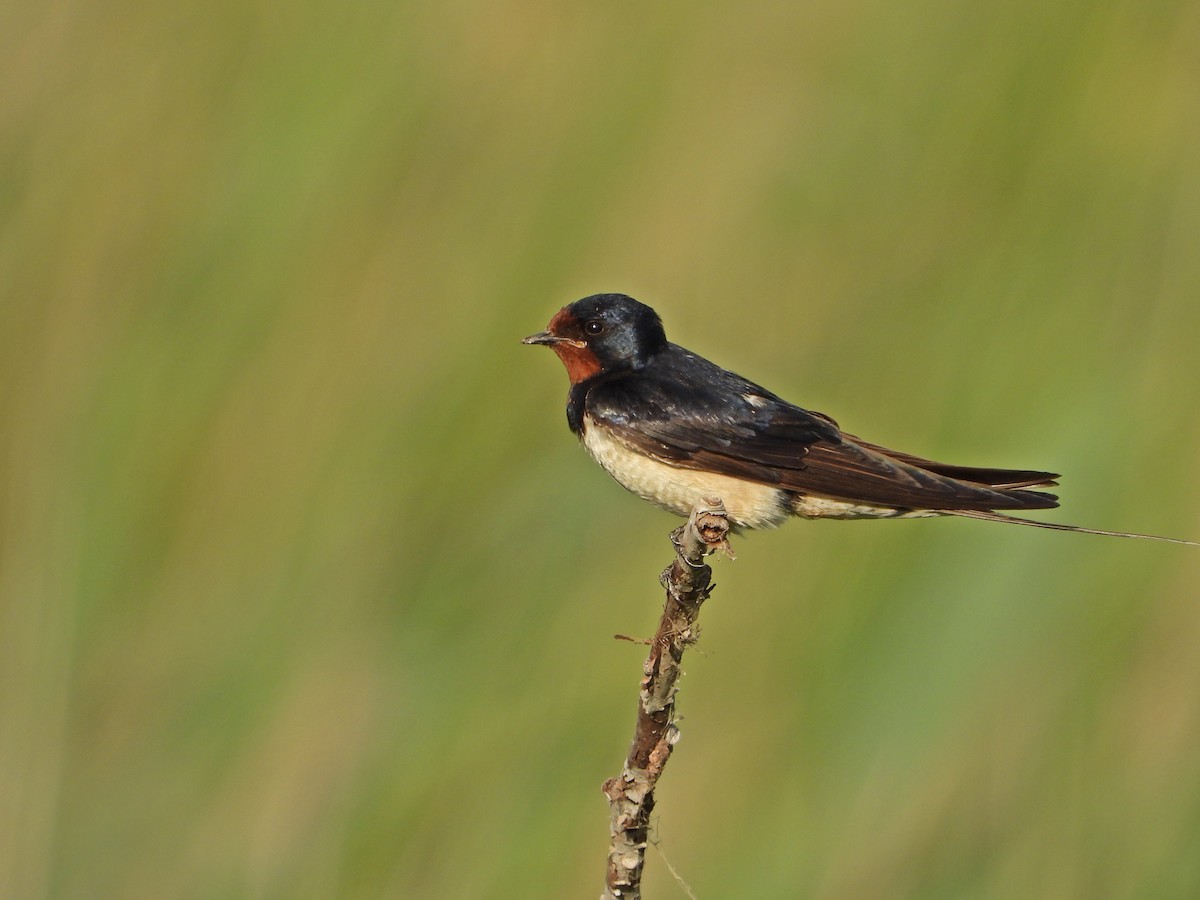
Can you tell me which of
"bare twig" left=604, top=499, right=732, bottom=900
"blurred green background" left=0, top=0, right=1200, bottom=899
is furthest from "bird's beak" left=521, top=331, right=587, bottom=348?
"bare twig" left=604, top=499, right=732, bottom=900

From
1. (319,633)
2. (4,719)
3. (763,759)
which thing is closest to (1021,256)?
(763,759)

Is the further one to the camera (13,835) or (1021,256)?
(1021,256)

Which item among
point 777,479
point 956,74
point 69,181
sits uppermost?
point 956,74

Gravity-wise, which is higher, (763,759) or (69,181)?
(69,181)

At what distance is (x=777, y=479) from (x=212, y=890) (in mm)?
988

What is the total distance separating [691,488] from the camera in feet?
6.10

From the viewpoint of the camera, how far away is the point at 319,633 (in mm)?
2023

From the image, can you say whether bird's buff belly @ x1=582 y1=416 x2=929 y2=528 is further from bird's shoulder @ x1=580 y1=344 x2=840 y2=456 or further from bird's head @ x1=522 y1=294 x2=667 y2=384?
bird's head @ x1=522 y1=294 x2=667 y2=384

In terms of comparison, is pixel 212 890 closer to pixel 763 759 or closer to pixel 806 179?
pixel 763 759

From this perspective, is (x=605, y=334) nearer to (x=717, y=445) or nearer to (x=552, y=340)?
(x=552, y=340)

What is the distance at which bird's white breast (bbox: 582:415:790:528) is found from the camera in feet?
6.06

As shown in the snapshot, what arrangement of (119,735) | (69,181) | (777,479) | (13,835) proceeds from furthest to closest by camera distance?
(69,181) < (119,735) < (13,835) < (777,479)

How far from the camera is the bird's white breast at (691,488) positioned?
1846mm

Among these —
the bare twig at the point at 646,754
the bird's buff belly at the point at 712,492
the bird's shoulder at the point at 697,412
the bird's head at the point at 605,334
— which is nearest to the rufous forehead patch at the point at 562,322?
the bird's head at the point at 605,334
